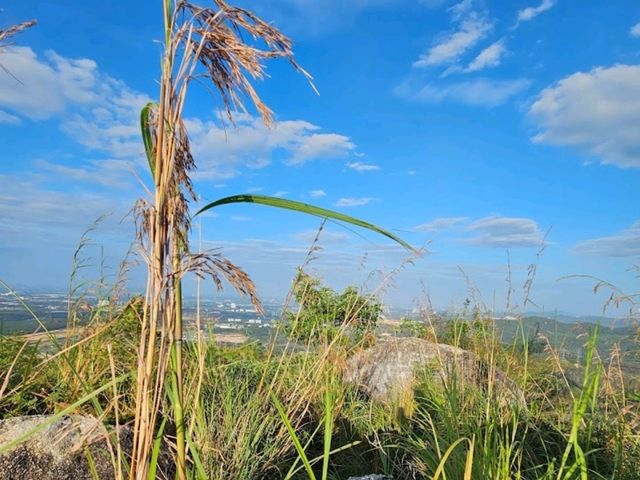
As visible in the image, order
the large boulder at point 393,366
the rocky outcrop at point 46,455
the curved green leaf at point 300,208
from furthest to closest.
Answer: the large boulder at point 393,366
the rocky outcrop at point 46,455
the curved green leaf at point 300,208

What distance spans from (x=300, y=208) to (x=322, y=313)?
5289mm

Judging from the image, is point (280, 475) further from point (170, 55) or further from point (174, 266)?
point (170, 55)

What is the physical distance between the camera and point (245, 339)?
16.4 ft

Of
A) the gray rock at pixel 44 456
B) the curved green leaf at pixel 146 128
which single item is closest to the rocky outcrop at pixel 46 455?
the gray rock at pixel 44 456

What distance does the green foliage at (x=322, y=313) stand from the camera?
2.70 metres

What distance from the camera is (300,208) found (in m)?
1.15

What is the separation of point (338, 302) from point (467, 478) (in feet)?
16.7

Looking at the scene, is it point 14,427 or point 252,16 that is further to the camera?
point 14,427

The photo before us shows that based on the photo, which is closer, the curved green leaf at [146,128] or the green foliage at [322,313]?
the curved green leaf at [146,128]

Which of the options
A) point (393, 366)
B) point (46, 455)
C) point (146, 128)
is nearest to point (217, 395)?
point (46, 455)

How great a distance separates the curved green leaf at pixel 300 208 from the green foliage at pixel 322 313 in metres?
1.17

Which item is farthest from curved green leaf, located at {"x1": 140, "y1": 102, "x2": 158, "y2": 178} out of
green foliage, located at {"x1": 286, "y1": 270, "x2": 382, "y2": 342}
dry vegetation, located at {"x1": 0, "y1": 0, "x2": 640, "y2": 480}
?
green foliage, located at {"x1": 286, "y1": 270, "x2": 382, "y2": 342}

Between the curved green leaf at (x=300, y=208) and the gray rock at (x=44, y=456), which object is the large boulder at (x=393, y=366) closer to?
the gray rock at (x=44, y=456)

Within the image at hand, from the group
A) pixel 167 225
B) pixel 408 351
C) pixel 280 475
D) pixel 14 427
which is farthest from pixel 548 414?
pixel 167 225
